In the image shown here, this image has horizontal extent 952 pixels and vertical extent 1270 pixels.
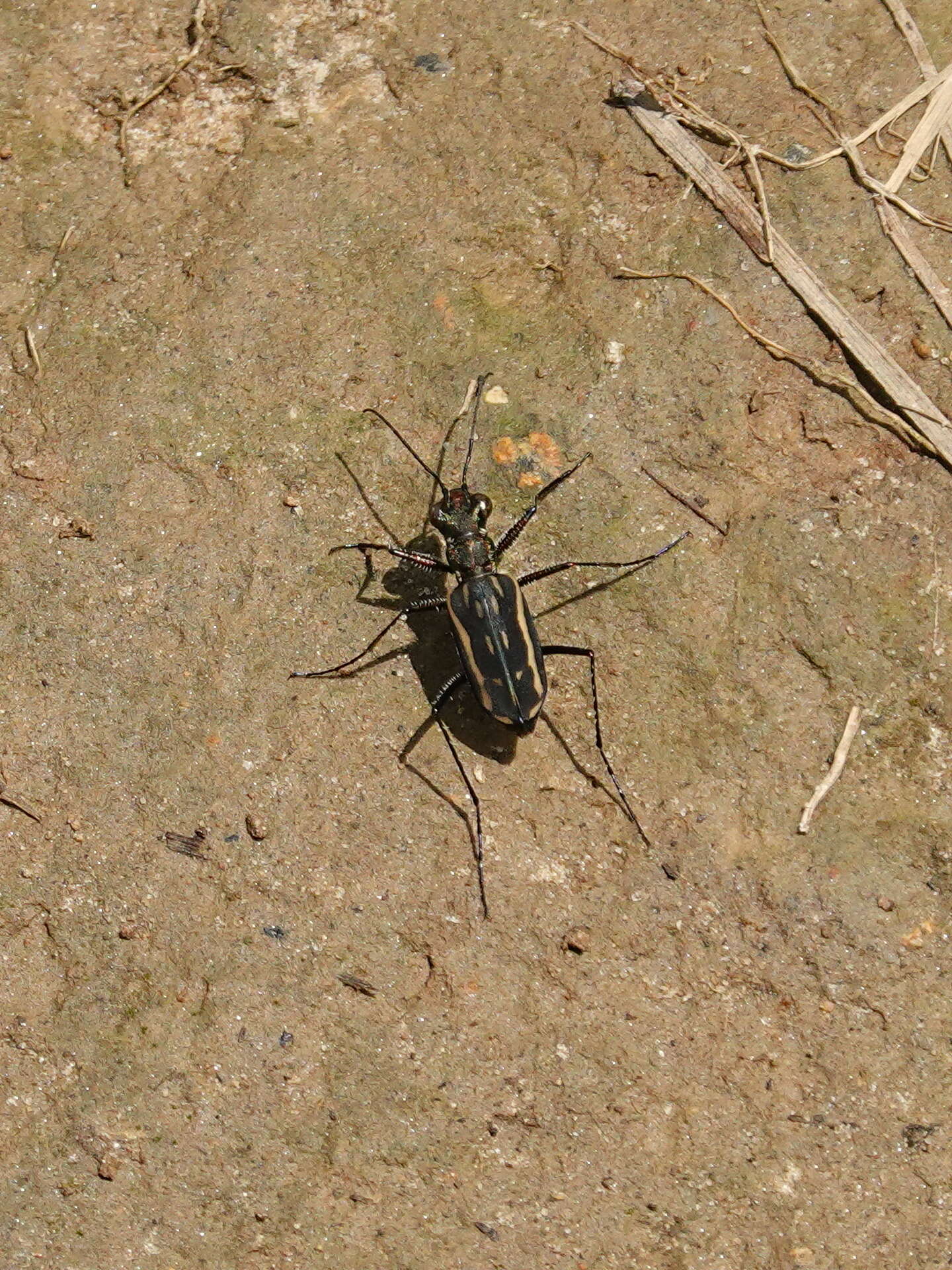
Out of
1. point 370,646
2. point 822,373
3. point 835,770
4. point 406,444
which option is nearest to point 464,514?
point 406,444

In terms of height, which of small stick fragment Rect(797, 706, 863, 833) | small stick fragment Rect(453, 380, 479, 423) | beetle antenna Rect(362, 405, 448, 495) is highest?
small stick fragment Rect(453, 380, 479, 423)

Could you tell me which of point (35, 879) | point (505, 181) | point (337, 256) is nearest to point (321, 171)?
point (337, 256)

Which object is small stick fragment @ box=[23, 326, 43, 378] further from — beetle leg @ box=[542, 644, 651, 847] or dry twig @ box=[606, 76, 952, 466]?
dry twig @ box=[606, 76, 952, 466]

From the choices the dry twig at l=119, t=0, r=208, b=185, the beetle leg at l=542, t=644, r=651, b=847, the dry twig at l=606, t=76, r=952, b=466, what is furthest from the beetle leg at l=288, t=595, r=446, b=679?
the dry twig at l=119, t=0, r=208, b=185

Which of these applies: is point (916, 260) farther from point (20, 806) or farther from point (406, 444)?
point (20, 806)

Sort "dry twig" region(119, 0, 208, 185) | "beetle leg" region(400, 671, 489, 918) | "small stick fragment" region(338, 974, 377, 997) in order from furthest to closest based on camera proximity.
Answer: "dry twig" region(119, 0, 208, 185) → "beetle leg" region(400, 671, 489, 918) → "small stick fragment" region(338, 974, 377, 997)

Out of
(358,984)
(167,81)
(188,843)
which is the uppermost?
(167,81)

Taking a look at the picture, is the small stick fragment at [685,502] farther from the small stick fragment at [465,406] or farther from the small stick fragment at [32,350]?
the small stick fragment at [32,350]

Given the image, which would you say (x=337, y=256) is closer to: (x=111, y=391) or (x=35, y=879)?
(x=111, y=391)
